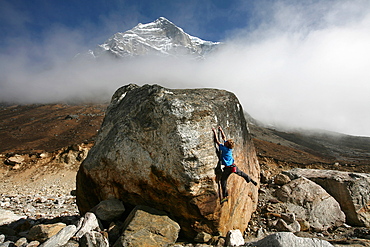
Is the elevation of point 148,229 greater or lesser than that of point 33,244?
greater

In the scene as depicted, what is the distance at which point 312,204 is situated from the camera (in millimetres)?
8969

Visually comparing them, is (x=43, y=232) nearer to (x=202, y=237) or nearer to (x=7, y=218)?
(x=202, y=237)

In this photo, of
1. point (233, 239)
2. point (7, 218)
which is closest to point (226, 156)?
point (233, 239)

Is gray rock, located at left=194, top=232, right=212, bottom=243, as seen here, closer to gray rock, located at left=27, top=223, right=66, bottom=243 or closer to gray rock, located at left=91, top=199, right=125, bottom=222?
gray rock, located at left=91, top=199, right=125, bottom=222

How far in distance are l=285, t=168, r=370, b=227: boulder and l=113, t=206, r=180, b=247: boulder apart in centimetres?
787

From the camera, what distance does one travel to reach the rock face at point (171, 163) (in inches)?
250

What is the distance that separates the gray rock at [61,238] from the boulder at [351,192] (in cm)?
1075

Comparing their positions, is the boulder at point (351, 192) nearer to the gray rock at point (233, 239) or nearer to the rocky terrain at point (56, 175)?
the rocky terrain at point (56, 175)

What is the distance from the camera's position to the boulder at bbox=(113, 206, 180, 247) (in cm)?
564

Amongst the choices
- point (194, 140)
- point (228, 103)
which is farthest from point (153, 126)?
point (228, 103)

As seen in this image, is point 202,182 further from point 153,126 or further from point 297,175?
point 297,175

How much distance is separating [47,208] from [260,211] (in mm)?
12719

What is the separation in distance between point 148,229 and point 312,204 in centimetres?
710

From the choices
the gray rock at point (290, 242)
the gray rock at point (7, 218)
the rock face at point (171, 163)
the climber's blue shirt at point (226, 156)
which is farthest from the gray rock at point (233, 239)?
the gray rock at point (7, 218)
